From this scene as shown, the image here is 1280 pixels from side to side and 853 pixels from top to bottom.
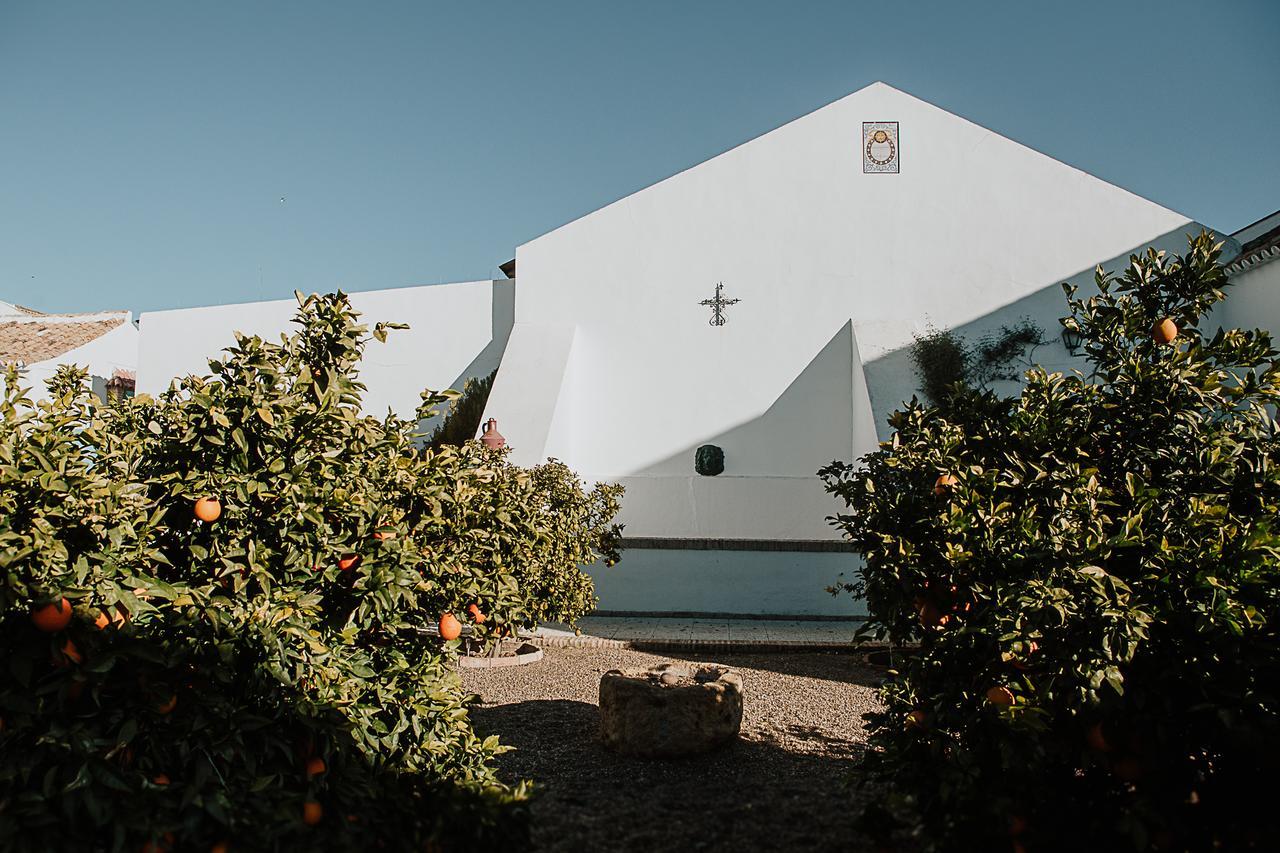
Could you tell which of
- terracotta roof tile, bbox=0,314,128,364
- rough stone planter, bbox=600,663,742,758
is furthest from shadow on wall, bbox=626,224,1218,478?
terracotta roof tile, bbox=0,314,128,364

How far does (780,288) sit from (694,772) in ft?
27.0

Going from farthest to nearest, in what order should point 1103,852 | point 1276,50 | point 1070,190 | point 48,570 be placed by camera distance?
point 1070,190, point 1276,50, point 1103,852, point 48,570

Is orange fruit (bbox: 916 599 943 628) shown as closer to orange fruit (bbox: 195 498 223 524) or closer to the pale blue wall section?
orange fruit (bbox: 195 498 223 524)

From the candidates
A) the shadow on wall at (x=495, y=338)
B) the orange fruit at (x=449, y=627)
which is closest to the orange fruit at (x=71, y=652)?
the orange fruit at (x=449, y=627)

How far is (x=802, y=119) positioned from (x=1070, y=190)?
369 centimetres

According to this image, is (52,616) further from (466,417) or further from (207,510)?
(466,417)

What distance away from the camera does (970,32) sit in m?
9.82

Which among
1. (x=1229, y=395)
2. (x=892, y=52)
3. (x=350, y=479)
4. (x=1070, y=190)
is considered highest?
(x=892, y=52)

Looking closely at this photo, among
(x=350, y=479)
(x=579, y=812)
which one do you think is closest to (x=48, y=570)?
(x=350, y=479)

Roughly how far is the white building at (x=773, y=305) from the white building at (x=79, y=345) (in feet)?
28.5

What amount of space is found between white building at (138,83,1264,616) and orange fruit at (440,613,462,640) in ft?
24.8

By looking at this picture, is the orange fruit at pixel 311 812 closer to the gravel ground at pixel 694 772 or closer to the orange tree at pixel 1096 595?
the gravel ground at pixel 694 772

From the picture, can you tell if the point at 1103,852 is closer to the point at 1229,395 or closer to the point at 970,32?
the point at 1229,395

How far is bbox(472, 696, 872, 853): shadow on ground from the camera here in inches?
149
